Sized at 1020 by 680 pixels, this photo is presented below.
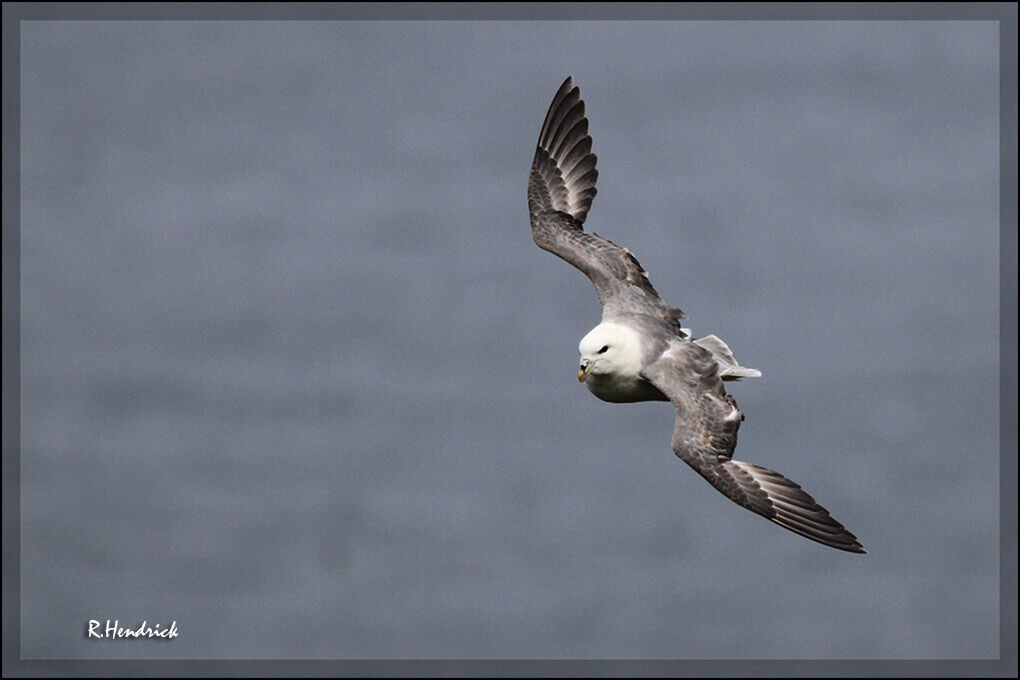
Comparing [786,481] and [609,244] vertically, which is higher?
[609,244]

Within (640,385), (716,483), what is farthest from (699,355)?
(716,483)

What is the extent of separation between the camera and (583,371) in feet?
56.1

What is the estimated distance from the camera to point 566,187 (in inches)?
823

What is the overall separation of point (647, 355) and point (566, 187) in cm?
431

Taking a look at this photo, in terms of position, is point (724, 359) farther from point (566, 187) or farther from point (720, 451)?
point (566, 187)

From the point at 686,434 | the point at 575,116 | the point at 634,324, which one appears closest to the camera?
the point at 686,434

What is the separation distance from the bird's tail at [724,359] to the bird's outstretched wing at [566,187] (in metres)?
1.73

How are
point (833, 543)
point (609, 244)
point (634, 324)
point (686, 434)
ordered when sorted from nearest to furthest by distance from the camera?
point (833, 543) < point (686, 434) < point (634, 324) < point (609, 244)

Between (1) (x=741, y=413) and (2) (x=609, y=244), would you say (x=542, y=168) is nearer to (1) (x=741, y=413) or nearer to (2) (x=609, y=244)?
(2) (x=609, y=244)

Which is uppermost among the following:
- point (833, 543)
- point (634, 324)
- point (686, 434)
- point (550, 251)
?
point (550, 251)

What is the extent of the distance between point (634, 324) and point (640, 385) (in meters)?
0.93

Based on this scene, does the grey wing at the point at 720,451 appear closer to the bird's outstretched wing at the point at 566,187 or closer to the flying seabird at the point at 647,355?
the flying seabird at the point at 647,355

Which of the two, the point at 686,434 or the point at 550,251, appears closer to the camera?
the point at 686,434

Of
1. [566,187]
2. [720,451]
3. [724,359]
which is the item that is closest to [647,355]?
[724,359]
